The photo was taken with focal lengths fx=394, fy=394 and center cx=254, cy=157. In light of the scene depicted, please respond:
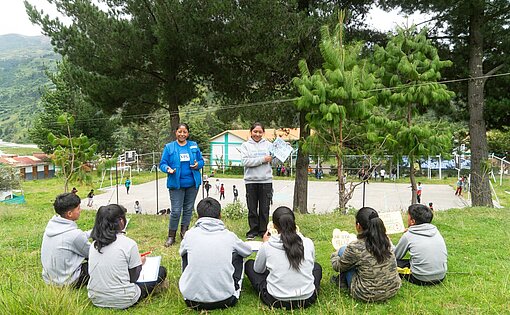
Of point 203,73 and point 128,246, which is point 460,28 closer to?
point 203,73

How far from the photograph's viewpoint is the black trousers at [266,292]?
2.94m

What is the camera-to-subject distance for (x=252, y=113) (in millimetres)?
10352

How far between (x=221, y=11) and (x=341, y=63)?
3498 millimetres

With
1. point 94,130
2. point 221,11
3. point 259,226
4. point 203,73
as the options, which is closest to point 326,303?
point 259,226

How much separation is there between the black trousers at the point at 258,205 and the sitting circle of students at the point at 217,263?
1.79 m

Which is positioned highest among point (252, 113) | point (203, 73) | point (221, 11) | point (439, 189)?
point (221, 11)

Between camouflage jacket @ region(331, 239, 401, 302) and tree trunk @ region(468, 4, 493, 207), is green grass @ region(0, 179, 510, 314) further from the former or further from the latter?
tree trunk @ region(468, 4, 493, 207)

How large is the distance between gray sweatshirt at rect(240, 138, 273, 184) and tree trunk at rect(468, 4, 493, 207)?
311 inches

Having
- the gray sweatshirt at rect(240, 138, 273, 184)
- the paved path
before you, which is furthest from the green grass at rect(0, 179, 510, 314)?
the paved path

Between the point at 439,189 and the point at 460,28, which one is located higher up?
the point at 460,28

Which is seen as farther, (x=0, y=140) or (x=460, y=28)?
(x=0, y=140)

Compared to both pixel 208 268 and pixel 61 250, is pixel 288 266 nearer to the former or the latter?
pixel 208 268

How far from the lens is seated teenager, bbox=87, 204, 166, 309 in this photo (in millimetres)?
2910

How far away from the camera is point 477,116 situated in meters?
10.7
